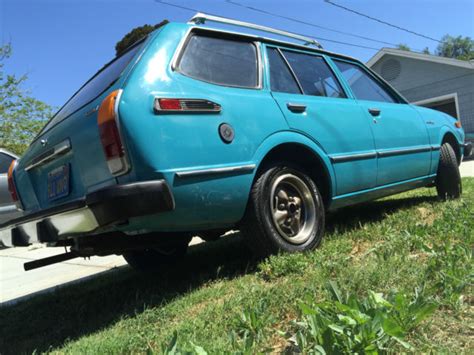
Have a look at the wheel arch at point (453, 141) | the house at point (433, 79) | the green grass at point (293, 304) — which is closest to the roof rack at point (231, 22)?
the green grass at point (293, 304)

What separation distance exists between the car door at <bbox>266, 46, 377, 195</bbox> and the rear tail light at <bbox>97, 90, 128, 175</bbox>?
1.23 metres

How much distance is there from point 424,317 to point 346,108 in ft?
7.39

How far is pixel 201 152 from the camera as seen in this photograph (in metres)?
2.37

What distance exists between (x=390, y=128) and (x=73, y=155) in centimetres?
290

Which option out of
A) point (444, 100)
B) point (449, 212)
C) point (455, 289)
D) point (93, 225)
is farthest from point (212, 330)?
point (444, 100)

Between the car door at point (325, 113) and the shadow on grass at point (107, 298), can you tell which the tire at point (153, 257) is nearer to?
the shadow on grass at point (107, 298)

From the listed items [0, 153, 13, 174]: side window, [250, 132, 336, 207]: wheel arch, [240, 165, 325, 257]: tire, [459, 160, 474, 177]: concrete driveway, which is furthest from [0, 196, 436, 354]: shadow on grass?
[459, 160, 474, 177]: concrete driveway

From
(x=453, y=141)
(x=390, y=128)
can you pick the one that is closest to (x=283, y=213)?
(x=390, y=128)

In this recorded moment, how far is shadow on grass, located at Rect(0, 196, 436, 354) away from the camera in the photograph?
8.41 feet

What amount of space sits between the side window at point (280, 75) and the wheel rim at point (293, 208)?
0.71 metres

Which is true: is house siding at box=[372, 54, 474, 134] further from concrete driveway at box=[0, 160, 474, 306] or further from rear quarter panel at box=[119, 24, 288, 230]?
rear quarter panel at box=[119, 24, 288, 230]

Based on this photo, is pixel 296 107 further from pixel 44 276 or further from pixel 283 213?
pixel 44 276

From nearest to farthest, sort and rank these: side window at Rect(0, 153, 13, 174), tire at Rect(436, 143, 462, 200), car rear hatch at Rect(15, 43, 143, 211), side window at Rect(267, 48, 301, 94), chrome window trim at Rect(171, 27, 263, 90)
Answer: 1. car rear hatch at Rect(15, 43, 143, 211)
2. chrome window trim at Rect(171, 27, 263, 90)
3. side window at Rect(267, 48, 301, 94)
4. tire at Rect(436, 143, 462, 200)
5. side window at Rect(0, 153, 13, 174)

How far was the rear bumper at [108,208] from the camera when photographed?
82.2 inches
